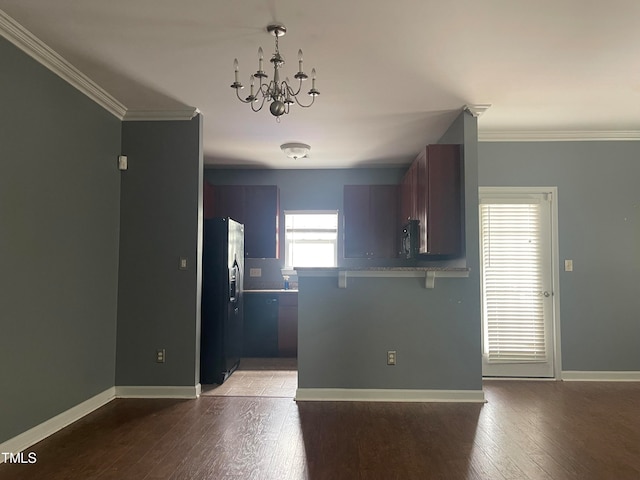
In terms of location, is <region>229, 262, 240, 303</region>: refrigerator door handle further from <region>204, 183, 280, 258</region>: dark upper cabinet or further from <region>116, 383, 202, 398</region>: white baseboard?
<region>204, 183, 280, 258</region>: dark upper cabinet

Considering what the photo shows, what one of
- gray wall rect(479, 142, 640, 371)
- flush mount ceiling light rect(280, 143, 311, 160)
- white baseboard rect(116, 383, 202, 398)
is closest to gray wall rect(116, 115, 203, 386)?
white baseboard rect(116, 383, 202, 398)

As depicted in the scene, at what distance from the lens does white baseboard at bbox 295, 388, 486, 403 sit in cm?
362

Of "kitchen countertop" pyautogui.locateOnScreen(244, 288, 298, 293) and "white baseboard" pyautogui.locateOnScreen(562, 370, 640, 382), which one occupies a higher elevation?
"kitchen countertop" pyautogui.locateOnScreen(244, 288, 298, 293)

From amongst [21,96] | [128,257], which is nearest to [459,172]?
[128,257]

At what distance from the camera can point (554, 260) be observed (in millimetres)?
4441

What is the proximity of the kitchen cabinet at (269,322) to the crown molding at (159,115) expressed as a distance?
247cm

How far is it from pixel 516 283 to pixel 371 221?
2039 mm

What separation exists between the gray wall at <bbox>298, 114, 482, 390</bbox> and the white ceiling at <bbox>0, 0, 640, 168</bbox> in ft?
3.11

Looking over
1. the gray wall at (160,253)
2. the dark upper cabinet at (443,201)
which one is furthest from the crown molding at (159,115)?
the dark upper cabinet at (443,201)

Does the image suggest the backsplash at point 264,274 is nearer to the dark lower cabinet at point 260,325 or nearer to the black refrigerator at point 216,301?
the dark lower cabinet at point 260,325

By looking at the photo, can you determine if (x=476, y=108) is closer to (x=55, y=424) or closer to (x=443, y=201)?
(x=443, y=201)

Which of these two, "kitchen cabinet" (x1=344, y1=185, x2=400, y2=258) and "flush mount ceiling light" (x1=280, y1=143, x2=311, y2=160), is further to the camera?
"kitchen cabinet" (x1=344, y1=185, x2=400, y2=258)

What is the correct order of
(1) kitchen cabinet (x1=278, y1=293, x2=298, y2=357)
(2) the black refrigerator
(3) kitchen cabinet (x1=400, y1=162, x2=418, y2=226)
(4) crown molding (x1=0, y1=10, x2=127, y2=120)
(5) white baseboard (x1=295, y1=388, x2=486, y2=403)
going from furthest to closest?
(1) kitchen cabinet (x1=278, y1=293, x2=298, y2=357)
(3) kitchen cabinet (x1=400, y1=162, x2=418, y2=226)
(2) the black refrigerator
(5) white baseboard (x1=295, y1=388, x2=486, y2=403)
(4) crown molding (x1=0, y1=10, x2=127, y2=120)

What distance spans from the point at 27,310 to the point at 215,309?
66.1 inches
